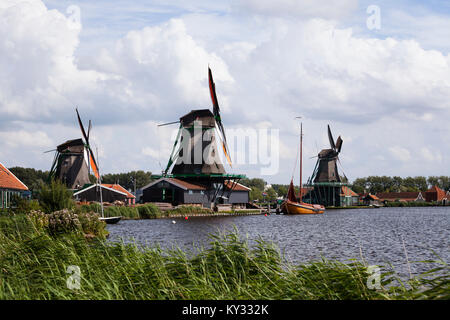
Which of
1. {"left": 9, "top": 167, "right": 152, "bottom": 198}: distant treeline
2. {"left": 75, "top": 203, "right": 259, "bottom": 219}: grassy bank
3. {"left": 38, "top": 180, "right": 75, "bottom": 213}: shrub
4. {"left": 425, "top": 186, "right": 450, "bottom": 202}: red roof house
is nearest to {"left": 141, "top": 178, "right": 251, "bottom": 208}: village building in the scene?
{"left": 75, "top": 203, "right": 259, "bottom": 219}: grassy bank

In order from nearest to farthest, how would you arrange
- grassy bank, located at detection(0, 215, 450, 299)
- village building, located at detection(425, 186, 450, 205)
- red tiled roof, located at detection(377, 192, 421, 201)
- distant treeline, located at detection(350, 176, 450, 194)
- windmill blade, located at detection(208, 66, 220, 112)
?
grassy bank, located at detection(0, 215, 450, 299)
windmill blade, located at detection(208, 66, 220, 112)
village building, located at detection(425, 186, 450, 205)
red tiled roof, located at detection(377, 192, 421, 201)
distant treeline, located at detection(350, 176, 450, 194)

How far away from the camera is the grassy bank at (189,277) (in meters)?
8.49

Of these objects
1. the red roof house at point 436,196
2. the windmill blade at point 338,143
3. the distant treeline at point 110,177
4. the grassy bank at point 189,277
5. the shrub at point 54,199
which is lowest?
the grassy bank at point 189,277

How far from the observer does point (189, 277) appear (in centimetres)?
984

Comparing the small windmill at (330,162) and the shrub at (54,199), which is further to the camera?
the small windmill at (330,162)

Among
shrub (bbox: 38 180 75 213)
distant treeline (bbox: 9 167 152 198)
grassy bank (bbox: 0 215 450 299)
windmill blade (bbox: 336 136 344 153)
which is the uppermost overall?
windmill blade (bbox: 336 136 344 153)

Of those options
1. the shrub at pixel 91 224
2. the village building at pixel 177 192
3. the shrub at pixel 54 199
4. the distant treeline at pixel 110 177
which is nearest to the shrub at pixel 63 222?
the shrub at pixel 91 224

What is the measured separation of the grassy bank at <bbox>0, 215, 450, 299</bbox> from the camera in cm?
849

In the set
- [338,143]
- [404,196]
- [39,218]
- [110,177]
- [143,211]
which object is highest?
[338,143]

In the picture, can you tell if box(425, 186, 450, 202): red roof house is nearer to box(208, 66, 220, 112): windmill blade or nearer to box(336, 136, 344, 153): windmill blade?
box(336, 136, 344, 153): windmill blade

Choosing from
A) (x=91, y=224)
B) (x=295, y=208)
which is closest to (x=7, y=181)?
(x=91, y=224)

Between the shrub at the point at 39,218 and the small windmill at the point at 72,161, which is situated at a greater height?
the small windmill at the point at 72,161

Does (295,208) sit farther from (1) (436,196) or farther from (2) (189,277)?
(1) (436,196)

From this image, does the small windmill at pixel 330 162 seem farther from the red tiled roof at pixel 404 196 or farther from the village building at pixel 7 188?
Result: the village building at pixel 7 188
